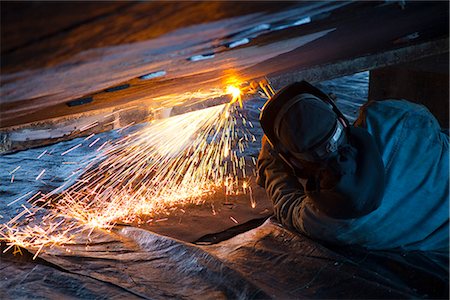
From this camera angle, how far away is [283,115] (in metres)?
2.18

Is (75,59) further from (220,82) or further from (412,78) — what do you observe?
(412,78)

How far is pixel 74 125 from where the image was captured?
8.18 feet

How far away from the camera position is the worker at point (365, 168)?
211 cm

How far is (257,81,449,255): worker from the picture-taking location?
211 centimetres

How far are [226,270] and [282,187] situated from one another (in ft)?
1.80

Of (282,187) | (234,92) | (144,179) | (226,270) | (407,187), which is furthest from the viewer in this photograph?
(144,179)

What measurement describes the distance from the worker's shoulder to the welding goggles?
0.24 meters

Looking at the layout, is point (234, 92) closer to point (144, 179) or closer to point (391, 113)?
point (391, 113)

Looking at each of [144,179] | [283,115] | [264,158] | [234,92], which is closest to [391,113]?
[283,115]

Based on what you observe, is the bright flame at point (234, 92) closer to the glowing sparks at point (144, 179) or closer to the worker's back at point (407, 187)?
the glowing sparks at point (144, 179)

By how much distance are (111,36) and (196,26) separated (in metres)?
0.23

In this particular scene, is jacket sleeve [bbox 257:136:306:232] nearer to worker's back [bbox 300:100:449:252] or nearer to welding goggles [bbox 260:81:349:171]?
worker's back [bbox 300:100:449:252]

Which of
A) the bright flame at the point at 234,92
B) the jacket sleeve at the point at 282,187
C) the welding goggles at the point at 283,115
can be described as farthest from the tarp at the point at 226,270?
the bright flame at the point at 234,92

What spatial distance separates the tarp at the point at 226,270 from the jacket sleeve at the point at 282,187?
72mm
